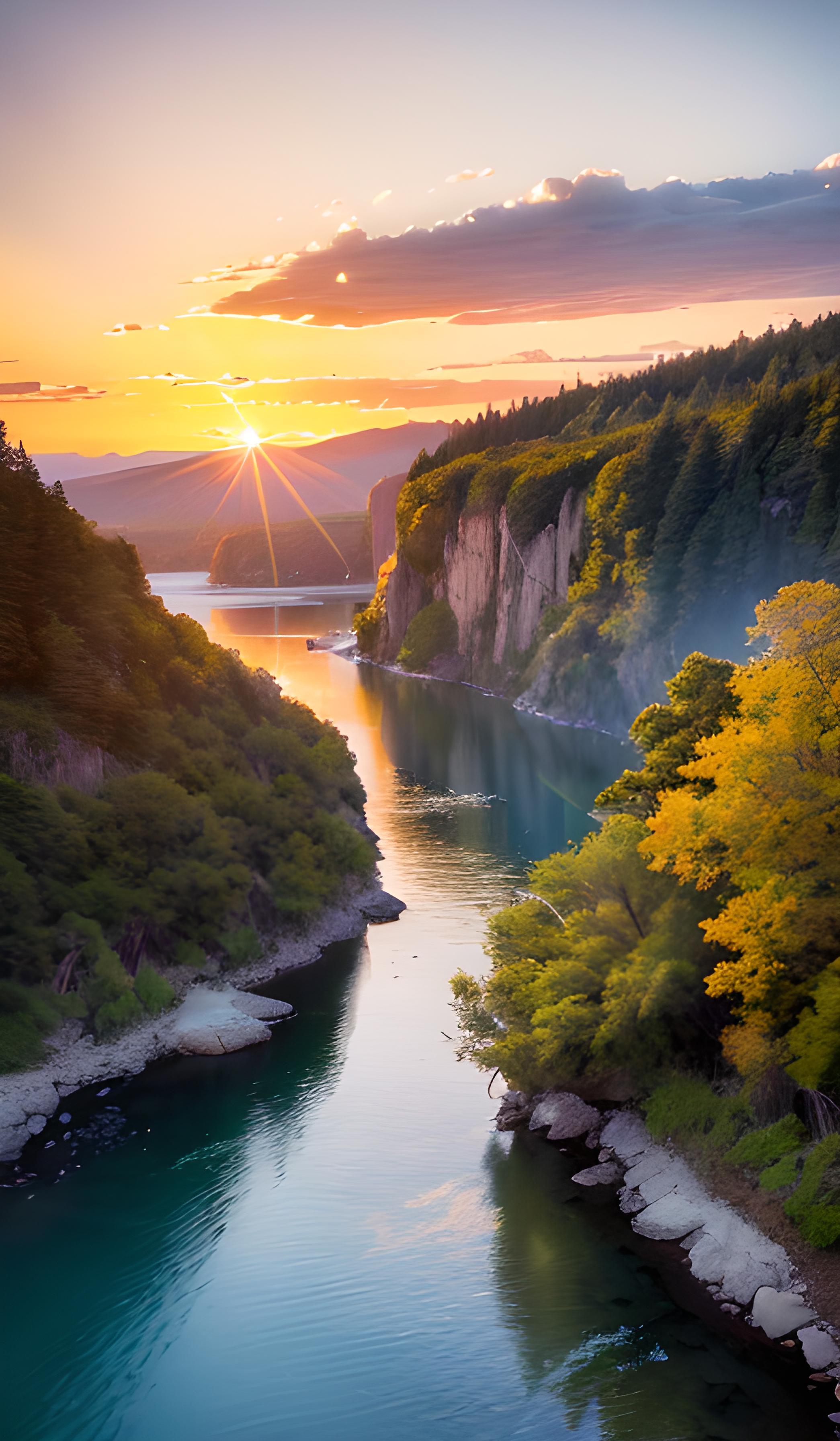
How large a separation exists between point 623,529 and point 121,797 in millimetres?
80853

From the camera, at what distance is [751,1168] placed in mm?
29875

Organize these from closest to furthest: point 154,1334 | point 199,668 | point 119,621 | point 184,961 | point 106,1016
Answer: point 154,1334
point 106,1016
point 184,961
point 119,621
point 199,668

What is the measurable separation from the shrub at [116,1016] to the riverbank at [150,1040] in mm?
253

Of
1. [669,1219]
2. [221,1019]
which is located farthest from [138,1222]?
[669,1219]

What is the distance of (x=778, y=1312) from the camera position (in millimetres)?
26516

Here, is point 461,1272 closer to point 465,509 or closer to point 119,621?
point 119,621

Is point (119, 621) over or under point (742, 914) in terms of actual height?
over

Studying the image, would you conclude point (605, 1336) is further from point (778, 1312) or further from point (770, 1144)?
point (770, 1144)

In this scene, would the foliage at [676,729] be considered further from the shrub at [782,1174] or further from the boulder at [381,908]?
the boulder at [381,908]

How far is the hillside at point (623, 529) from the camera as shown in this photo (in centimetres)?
10381

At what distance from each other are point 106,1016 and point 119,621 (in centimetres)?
2090

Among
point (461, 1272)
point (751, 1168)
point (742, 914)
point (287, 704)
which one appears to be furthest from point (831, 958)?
point (287, 704)

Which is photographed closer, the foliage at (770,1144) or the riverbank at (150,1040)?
the foliage at (770,1144)

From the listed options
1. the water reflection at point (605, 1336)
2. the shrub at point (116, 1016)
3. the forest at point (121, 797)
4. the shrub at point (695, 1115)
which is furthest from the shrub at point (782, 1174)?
the forest at point (121, 797)
